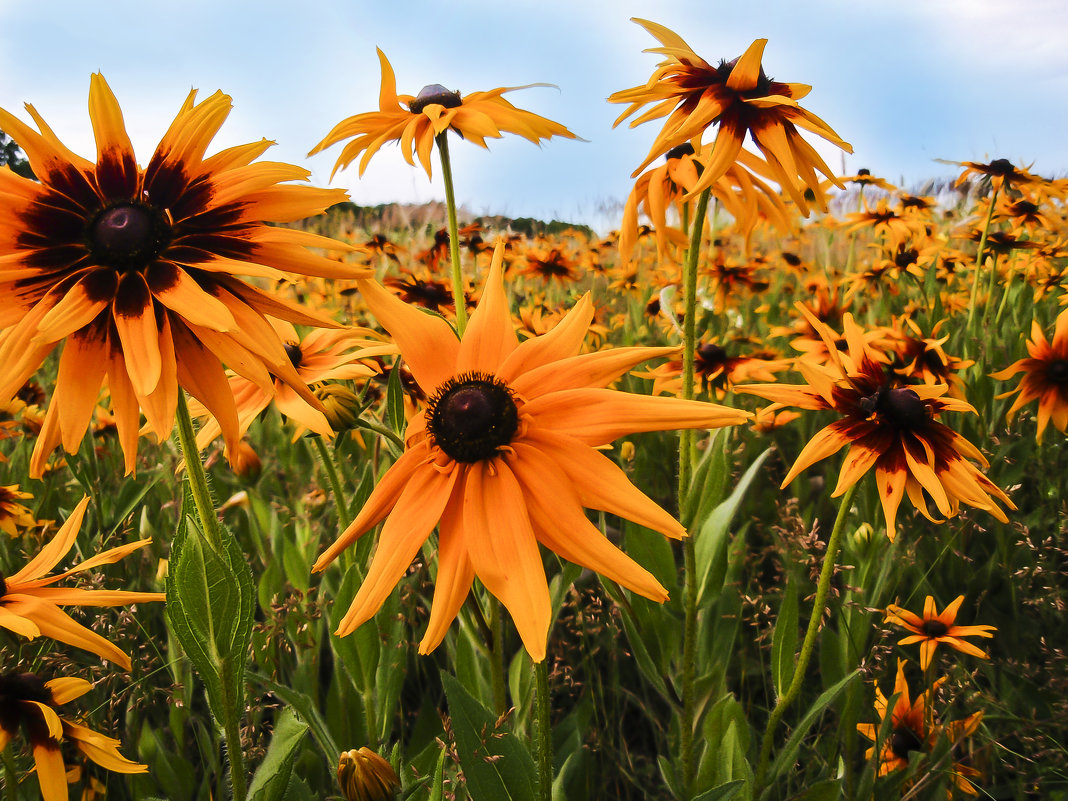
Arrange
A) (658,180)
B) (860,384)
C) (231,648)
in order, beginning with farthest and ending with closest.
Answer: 1. (658,180)
2. (860,384)
3. (231,648)

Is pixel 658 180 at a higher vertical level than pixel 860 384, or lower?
higher

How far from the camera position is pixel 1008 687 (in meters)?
1.75

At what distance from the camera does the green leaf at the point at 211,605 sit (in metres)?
0.87

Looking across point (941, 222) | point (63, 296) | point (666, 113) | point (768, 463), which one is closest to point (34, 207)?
point (63, 296)

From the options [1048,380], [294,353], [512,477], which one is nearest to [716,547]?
[512,477]

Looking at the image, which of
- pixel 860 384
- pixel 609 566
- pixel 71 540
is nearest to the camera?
pixel 609 566

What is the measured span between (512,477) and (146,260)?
479 millimetres

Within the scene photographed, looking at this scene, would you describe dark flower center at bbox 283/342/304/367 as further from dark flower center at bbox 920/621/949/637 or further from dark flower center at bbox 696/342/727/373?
dark flower center at bbox 696/342/727/373

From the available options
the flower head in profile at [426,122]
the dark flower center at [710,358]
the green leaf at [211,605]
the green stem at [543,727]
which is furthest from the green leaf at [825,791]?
the dark flower center at [710,358]

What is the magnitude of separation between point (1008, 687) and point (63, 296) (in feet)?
6.78

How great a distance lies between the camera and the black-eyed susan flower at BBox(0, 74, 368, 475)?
2.51 feet

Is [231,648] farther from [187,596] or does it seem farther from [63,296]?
[63,296]

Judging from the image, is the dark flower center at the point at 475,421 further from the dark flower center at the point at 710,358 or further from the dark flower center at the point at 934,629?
the dark flower center at the point at 710,358

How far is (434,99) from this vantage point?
5.45ft
